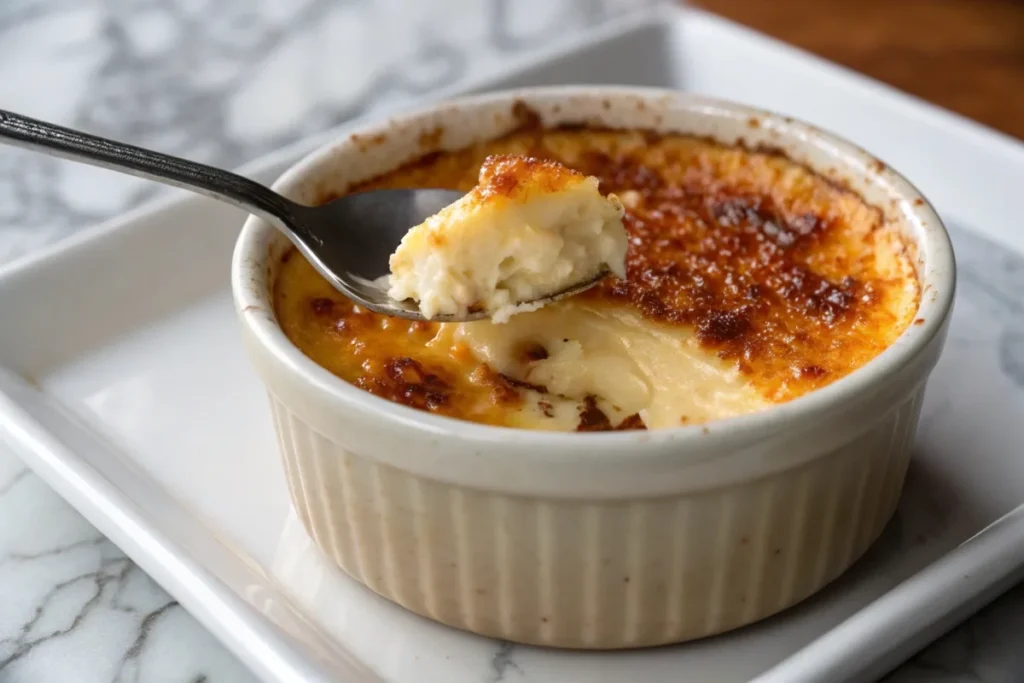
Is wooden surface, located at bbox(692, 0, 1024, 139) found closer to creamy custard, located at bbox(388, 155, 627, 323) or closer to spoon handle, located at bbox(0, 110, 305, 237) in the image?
creamy custard, located at bbox(388, 155, 627, 323)

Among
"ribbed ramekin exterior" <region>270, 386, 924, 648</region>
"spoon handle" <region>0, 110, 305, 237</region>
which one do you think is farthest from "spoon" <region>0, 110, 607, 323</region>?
"ribbed ramekin exterior" <region>270, 386, 924, 648</region>

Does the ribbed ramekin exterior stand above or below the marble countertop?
above

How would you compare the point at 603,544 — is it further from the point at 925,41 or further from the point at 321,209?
the point at 925,41

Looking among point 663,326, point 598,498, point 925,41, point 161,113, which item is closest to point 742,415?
point 598,498

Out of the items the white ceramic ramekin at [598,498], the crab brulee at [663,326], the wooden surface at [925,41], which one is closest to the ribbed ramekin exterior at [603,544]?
the white ceramic ramekin at [598,498]

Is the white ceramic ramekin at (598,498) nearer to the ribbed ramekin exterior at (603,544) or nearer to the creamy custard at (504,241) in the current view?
the ribbed ramekin exterior at (603,544)
